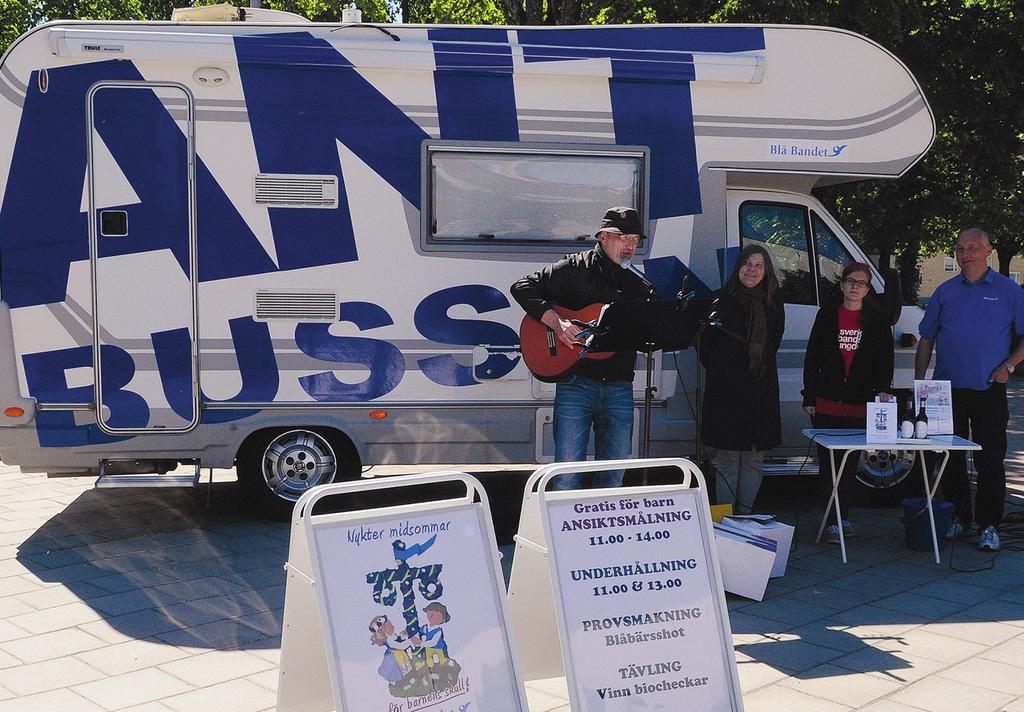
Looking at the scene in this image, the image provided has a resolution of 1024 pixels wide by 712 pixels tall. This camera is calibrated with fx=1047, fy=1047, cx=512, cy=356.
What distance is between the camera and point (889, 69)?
676 cm

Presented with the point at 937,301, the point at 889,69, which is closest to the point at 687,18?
the point at 889,69

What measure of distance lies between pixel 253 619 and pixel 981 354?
14.5 ft

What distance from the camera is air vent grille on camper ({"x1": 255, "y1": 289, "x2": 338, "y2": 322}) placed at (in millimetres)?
6312

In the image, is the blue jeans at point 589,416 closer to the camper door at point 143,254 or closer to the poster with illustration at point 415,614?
the poster with illustration at point 415,614

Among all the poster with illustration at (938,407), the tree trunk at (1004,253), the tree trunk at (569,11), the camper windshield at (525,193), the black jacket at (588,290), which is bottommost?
the poster with illustration at (938,407)

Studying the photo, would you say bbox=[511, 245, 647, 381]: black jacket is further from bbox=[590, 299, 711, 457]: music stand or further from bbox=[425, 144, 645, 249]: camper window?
bbox=[425, 144, 645, 249]: camper window

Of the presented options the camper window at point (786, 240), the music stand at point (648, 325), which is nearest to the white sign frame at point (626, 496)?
the music stand at point (648, 325)

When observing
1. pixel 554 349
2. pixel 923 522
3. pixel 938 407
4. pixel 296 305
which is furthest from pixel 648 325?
pixel 923 522

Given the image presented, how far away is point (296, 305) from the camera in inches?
250

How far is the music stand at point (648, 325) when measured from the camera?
5031 mm

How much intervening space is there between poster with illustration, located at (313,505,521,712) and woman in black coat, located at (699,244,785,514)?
283 centimetres

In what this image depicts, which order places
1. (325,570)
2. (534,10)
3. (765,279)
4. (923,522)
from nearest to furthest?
(325,570) → (765,279) → (923,522) → (534,10)

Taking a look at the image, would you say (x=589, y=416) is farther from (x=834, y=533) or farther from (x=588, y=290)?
(x=834, y=533)

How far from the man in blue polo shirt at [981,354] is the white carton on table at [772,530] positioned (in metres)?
1.45
